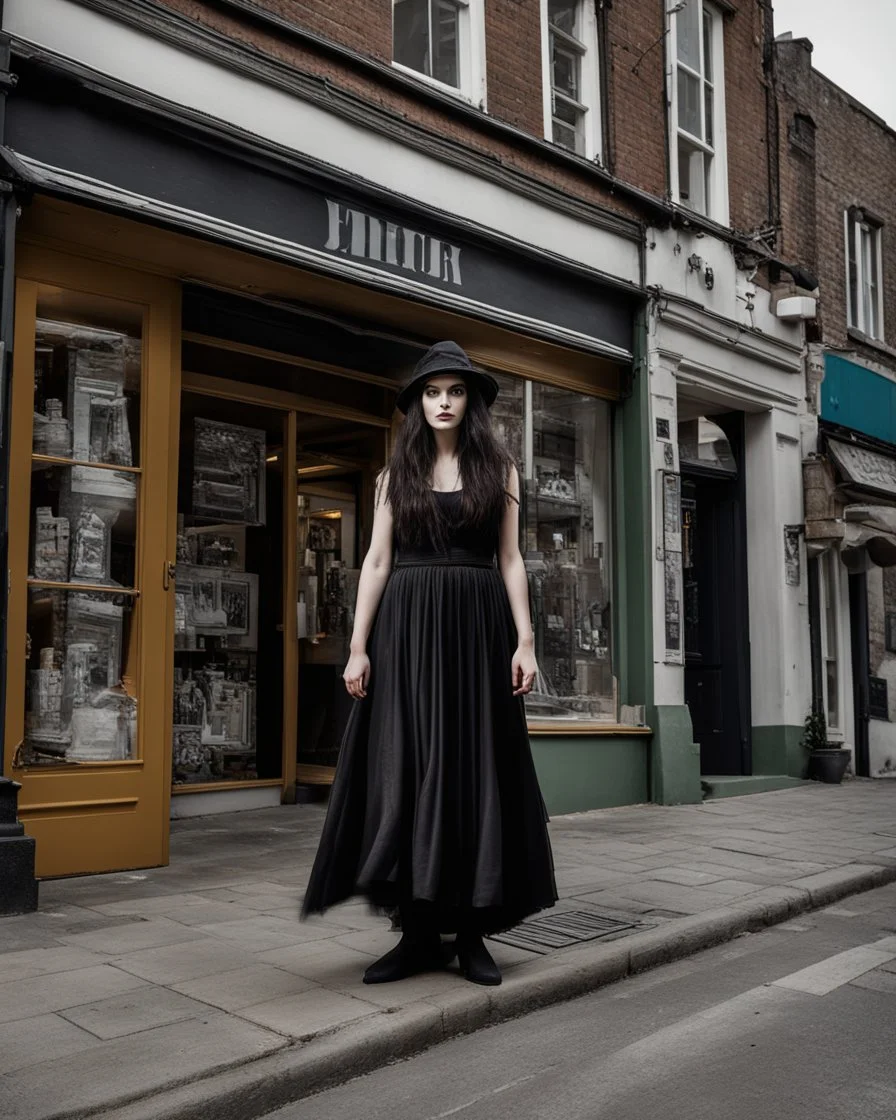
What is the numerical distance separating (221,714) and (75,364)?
3402 mm

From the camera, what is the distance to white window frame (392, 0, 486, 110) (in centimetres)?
895

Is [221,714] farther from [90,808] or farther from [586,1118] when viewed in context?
[586,1118]

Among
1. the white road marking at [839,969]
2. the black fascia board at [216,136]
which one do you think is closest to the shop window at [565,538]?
the black fascia board at [216,136]

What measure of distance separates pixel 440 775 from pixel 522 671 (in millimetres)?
496

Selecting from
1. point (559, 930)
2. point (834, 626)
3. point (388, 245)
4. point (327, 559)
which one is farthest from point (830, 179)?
point (559, 930)

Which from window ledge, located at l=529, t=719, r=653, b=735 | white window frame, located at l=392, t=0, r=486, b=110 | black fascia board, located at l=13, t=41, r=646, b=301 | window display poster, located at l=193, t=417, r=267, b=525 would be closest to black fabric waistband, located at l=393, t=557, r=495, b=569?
black fascia board, located at l=13, t=41, r=646, b=301

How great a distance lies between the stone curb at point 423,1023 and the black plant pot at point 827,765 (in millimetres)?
6178

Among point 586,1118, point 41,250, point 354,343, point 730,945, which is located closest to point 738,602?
point 354,343

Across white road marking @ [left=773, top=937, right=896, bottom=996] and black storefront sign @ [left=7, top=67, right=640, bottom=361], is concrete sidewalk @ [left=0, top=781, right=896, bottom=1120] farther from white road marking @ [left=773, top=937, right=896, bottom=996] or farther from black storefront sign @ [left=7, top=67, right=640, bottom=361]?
black storefront sign @ [left=7, top=67, right=640, bottom=361]

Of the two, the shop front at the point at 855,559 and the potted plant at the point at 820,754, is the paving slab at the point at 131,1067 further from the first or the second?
the shop front at the point at 855,559

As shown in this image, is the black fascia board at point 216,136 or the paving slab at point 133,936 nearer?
the paving slab at point 133,936

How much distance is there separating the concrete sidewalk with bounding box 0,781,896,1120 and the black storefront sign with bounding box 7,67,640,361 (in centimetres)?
357

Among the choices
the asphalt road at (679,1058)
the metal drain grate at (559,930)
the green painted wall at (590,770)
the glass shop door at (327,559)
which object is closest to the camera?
the asphalt road at (679,1058)

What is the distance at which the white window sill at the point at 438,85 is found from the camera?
842cm
